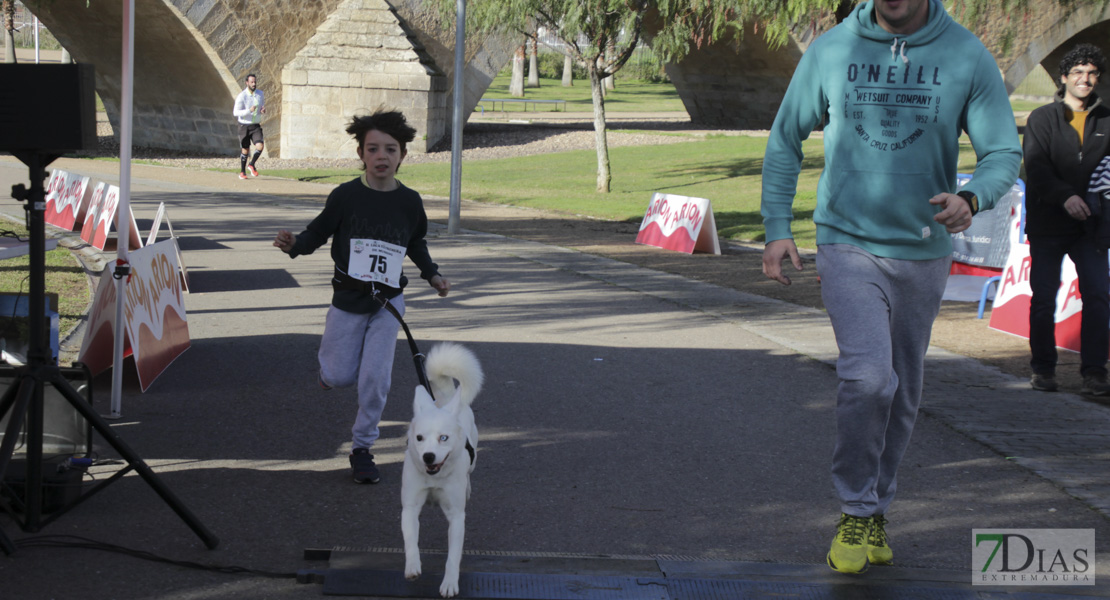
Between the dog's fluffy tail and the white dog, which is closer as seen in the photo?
the white dog

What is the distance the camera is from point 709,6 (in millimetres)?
18891

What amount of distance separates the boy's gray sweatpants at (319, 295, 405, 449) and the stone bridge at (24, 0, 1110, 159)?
973 inches

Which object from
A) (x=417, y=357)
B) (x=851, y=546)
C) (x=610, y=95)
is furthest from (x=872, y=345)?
(x=610, y=95)

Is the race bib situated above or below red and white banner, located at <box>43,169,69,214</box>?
above

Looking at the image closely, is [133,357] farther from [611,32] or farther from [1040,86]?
[1040,86]

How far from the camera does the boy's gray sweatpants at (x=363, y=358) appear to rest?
4969 mm

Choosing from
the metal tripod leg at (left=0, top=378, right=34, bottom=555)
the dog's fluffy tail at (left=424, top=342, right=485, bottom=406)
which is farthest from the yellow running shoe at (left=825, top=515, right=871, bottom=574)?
the metal tripod leg at (left=0, top=378, right=34, bottom=555)

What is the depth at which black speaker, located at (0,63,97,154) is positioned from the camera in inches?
152

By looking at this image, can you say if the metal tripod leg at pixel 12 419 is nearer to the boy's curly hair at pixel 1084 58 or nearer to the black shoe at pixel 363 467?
the black shoe at pixel 363 467

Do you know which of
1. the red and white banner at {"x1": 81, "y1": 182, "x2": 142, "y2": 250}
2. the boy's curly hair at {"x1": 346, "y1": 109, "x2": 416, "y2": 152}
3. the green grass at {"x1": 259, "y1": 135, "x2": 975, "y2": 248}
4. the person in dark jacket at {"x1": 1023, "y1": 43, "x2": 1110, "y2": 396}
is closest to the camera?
the boy's curly hair at {"x1": 346, "y1": 109, "x2": 416, "y2": 152}

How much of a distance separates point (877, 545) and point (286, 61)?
29.4 metres

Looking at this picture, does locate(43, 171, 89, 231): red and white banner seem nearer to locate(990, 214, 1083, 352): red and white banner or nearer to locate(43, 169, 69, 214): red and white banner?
locate(43, 169, 69, 214): red and white banner

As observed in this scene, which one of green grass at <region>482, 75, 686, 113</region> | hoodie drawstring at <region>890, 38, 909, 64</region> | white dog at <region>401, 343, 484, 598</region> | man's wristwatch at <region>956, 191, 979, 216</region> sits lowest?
white dog at <region>401, 343, 484, 598</region>

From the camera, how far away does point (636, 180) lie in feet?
80.5
